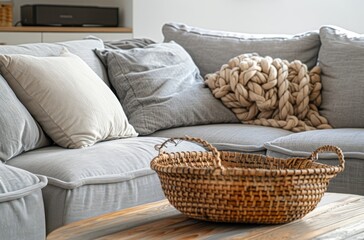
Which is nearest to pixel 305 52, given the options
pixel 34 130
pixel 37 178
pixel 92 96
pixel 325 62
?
pixel 325 62

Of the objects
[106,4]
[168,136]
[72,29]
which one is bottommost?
[168,136]

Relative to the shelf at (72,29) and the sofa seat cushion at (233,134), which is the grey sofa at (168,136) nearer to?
the sofa seat cushion at (233,134)

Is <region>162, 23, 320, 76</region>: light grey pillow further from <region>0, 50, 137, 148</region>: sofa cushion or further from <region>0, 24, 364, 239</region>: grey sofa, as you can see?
<region>0, 50, 137, 148</region>: sofa cushion

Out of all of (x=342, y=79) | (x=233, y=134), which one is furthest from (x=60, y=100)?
(x=342, y=79)

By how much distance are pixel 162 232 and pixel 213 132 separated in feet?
4.47

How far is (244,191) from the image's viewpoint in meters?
1.59

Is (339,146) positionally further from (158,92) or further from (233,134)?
(158,92)

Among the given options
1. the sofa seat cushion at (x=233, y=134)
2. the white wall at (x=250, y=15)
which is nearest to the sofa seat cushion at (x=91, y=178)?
the sofa seat cushion at (x=233, y=134)

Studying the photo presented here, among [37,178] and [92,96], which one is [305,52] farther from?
[37,178]

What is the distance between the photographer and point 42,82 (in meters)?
2.58

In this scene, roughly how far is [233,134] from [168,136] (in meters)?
0.25

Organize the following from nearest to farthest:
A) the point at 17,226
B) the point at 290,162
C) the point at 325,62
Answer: the point at 290,162 < the point at 17,226 < the point at 325,62

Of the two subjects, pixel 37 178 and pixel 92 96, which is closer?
pixel 37 178

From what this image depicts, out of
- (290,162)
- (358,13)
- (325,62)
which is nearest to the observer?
(290,162)
